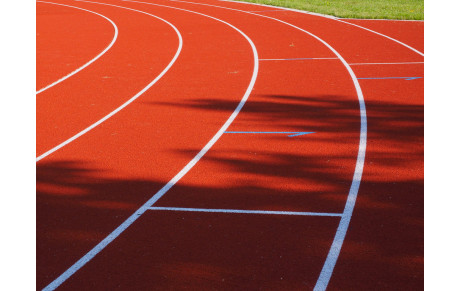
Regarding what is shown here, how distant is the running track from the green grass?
5373 mm

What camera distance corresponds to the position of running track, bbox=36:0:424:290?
5.29 meters

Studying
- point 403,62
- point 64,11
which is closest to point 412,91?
point 403,62

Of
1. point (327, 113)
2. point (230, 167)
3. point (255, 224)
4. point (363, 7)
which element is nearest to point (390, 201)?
point (255, 224)

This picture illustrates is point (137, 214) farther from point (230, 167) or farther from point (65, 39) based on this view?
point (65, 39)

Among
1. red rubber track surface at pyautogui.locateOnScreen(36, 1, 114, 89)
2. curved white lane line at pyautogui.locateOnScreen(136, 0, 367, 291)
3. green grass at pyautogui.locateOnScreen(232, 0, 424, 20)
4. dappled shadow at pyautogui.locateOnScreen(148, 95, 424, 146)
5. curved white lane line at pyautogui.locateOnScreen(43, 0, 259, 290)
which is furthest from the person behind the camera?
green grass at pyautogui.locateOnScreen(232, 0, 424, 20)

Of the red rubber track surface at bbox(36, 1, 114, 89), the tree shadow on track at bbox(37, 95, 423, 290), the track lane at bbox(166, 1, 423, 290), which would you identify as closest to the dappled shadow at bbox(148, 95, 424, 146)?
the track lane at bbox(166, 1, 423, 290)

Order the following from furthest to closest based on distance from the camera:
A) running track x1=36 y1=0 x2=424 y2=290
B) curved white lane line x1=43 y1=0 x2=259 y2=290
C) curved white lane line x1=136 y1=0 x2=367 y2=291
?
running track x1=36 y1=0 x2=424 y2=290
curved white lane line x1=43 y1=0 x2=259 y2=290
curved white lane line x1=136 y1=0 x2=367 y2=291

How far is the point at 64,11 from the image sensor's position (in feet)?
75.4

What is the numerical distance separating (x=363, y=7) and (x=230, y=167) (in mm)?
16202

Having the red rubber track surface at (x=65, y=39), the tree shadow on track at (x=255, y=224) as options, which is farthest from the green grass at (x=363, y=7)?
the tree shadow on track at (x=255, y=224)

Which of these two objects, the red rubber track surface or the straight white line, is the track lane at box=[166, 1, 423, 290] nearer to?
the straight white line

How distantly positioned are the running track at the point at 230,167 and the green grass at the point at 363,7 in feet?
17.6

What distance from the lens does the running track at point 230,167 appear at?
5.29 meters

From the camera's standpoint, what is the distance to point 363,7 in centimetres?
2248
